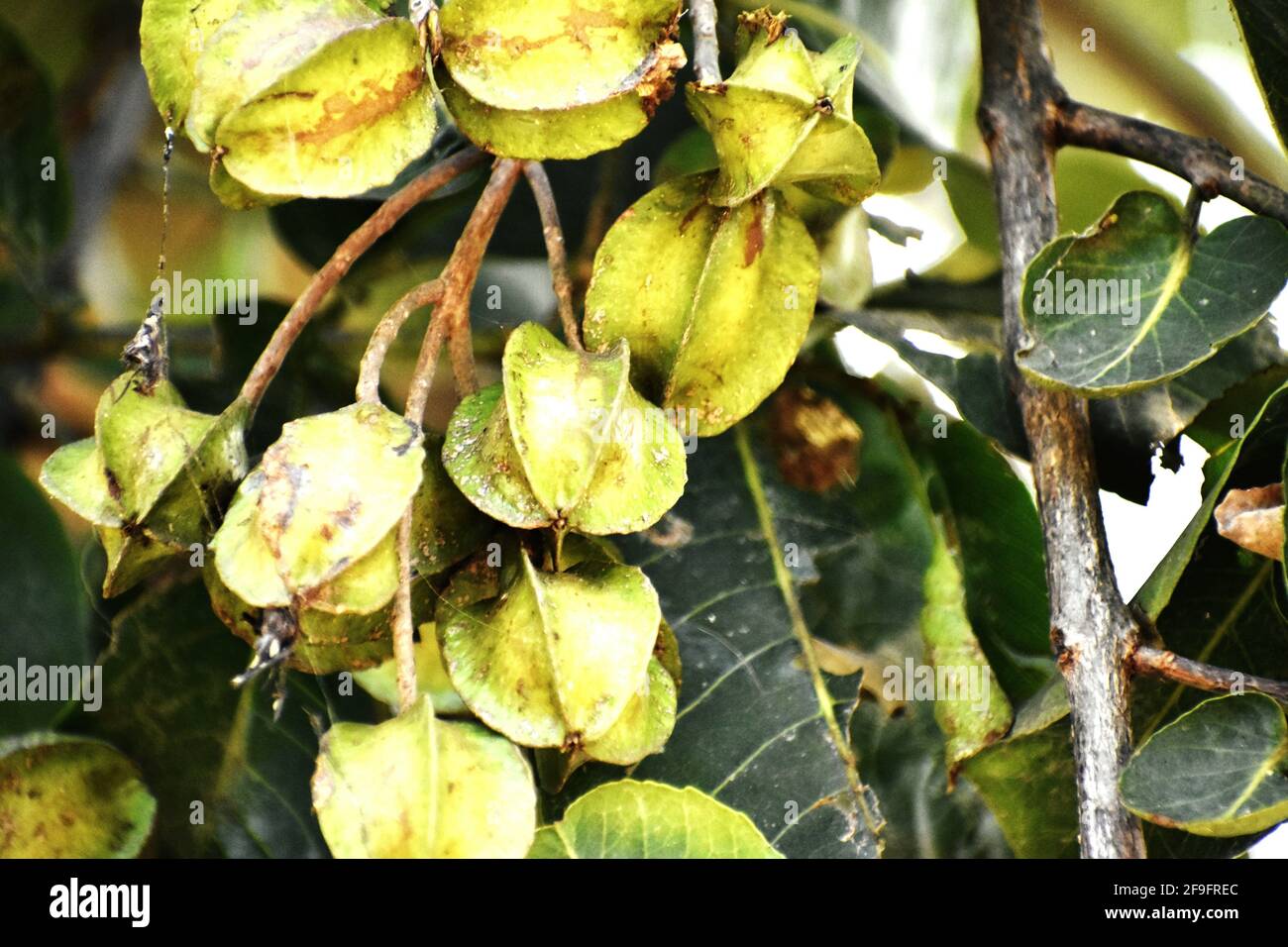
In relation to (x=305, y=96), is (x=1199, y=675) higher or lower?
lower

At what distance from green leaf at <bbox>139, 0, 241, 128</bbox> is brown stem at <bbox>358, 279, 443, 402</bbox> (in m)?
0.15

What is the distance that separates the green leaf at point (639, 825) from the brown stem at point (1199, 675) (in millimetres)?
208

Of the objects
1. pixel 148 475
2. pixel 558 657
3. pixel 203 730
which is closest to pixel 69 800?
pixel 203 730

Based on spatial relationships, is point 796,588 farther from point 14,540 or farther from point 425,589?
Answer: point 14,540

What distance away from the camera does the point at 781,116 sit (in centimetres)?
64

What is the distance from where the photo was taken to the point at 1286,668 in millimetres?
772

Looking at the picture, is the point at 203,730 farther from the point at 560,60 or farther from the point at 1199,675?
the point at 1199,675

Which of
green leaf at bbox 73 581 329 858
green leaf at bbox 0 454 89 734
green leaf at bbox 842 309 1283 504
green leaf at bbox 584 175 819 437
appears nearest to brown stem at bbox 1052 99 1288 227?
green leaf at bbox 842 309 1283 504

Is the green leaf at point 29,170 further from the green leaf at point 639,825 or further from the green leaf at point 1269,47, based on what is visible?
the green leaf at point 1269,47

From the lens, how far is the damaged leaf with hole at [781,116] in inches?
25.3

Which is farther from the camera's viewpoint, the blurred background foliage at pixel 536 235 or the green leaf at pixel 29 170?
the green leaf at pixel 29 170

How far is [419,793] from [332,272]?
0.29 meters

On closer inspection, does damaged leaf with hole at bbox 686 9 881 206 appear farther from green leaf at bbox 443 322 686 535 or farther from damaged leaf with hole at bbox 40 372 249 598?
damaged leaf with hole at bbox 40 372 249 598

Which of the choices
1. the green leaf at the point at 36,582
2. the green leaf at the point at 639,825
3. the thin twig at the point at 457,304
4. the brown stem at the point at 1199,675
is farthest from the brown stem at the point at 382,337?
the green leaf at the point at 36,582
